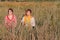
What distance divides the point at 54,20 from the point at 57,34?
1.75ft

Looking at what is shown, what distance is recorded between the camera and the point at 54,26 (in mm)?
4742

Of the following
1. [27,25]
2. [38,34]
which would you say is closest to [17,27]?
[27,25]

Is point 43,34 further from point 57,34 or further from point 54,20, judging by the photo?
point 54,20

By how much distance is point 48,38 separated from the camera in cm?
441

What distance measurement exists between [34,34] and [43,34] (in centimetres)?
16

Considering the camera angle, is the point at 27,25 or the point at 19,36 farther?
the point at 27,25

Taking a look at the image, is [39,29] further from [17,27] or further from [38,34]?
[17,27]

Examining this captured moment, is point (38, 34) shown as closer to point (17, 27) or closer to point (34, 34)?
point (34, 34)

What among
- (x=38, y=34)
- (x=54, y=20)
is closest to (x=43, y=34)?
(x=38, y=34)

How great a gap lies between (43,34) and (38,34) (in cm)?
8

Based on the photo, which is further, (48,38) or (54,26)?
(54,26)

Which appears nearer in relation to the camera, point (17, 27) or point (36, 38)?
point (36, 38)

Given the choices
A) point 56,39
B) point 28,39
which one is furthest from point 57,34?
point 28,39

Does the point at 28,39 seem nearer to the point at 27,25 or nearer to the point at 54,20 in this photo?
the point at 27,25
